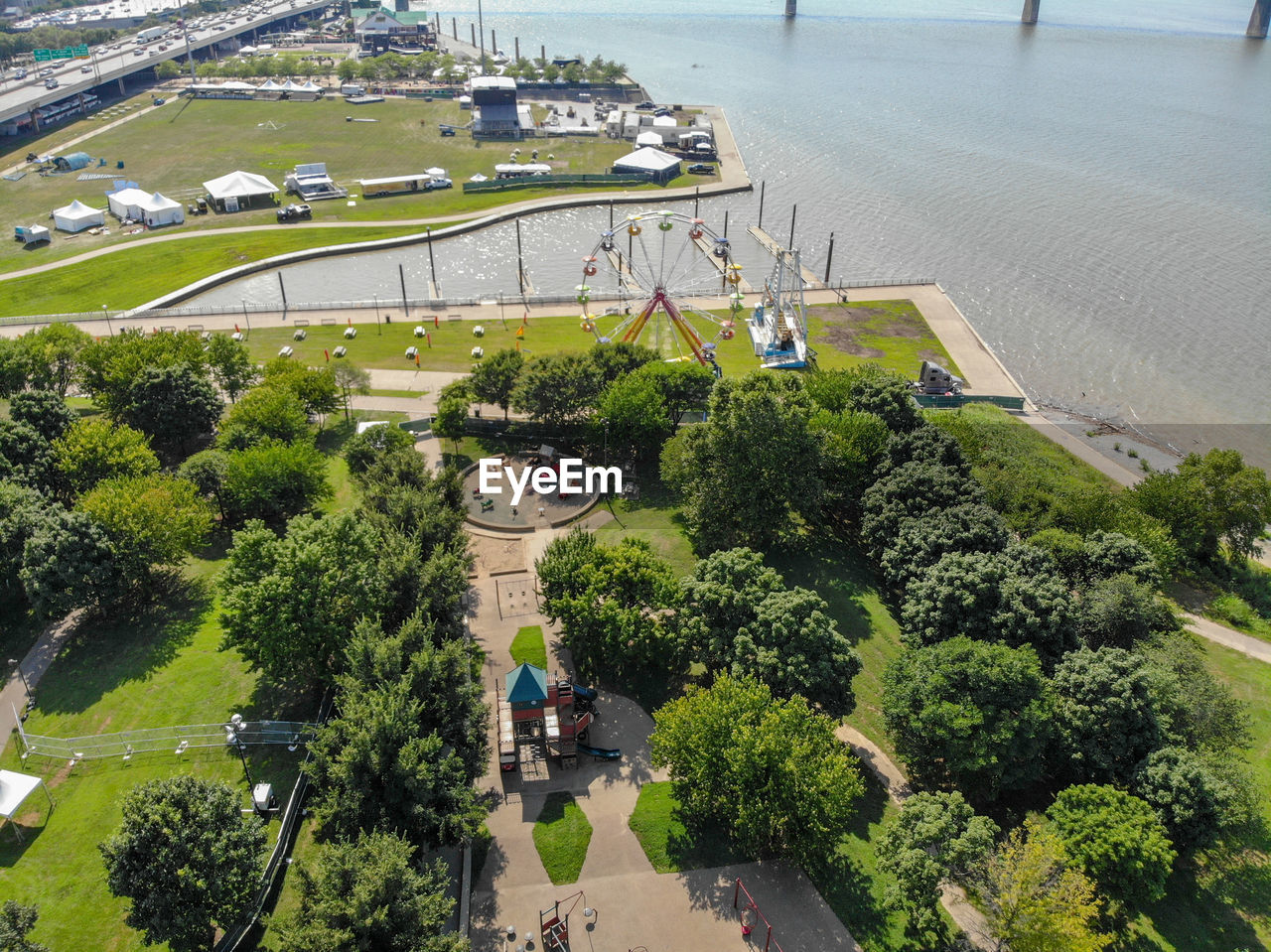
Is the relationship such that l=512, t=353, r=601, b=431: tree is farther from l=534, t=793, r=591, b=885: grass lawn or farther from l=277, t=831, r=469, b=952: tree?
l=277, t=831, r=469, b=952: tree

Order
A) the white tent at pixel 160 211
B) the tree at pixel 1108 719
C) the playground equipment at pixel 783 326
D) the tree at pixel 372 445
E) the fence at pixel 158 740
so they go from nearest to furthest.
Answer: the tree at pixel 1108 719
the fence at pixel 158 740
the tree at pixel 372 445
the playground equipment at pixel 783 326
the white tent at pixel 160 211

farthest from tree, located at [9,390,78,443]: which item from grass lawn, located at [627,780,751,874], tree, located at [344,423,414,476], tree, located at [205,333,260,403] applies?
grass lawn, located at [627,780,751,874]

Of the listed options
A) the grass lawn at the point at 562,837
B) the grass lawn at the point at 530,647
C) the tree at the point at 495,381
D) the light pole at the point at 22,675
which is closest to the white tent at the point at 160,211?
the tree at the point at 495,381

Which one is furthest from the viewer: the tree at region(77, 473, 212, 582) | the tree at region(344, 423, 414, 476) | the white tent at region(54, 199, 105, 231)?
the white tent at region(54, 199, 105, 231)

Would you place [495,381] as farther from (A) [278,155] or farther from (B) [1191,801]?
(A) [278,155]

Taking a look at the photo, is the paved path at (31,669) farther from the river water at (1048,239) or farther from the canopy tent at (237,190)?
the canopy tent at (237,190)

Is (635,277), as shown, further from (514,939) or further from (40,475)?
(514,939)

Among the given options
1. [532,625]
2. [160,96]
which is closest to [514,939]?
[532,625]
